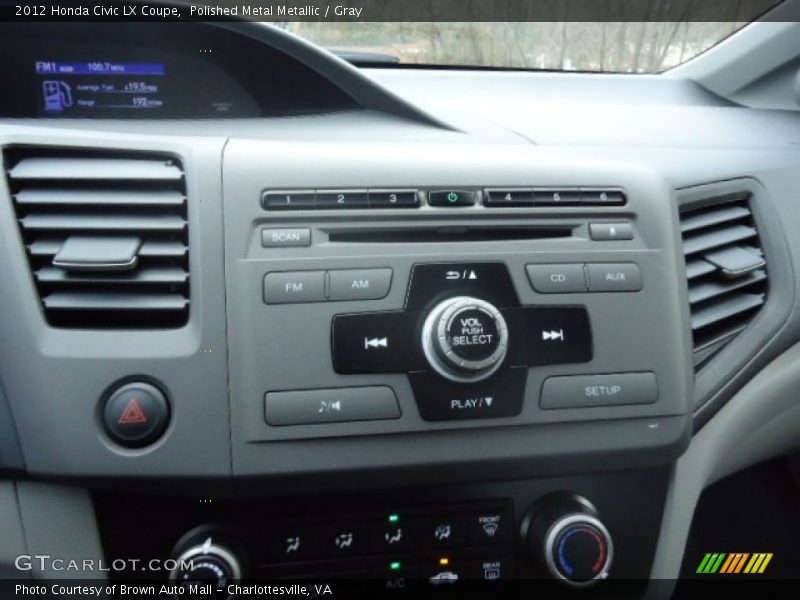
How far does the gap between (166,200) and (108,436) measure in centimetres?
32

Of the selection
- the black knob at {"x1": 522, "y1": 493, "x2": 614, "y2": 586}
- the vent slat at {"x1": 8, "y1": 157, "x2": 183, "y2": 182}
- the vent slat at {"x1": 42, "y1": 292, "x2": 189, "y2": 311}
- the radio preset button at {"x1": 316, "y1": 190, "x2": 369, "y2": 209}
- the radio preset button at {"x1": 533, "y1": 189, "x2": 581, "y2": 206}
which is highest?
the vent slat at {"x1": 8, "y1": 157, "x2": 183, "y2": 182}

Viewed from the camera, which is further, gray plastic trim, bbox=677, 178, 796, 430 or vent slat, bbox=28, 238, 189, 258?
gray plastic trim, bbox=677, 178, 796, 430

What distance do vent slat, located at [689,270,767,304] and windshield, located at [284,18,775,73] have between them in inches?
28.0

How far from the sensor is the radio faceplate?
1086 millimetres

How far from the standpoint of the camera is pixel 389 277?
1.12 metres

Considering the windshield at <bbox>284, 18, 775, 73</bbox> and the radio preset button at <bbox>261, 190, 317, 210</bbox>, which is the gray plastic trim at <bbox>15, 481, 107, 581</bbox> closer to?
the radio preset button at <bbox>261, 190, 317, 210</bbox>

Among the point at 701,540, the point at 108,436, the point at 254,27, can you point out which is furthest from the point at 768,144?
the point at 108,436

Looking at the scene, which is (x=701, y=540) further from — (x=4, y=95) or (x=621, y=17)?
(x=4, y=95)

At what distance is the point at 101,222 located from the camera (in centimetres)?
Result: 111

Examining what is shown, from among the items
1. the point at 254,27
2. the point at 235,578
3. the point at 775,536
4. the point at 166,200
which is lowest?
the point at 775,536

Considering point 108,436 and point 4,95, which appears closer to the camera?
point 108,436

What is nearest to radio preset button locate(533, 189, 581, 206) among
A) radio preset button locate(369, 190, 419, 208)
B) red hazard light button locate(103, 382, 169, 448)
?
radio preset button locate(369, 190, 419, 208)

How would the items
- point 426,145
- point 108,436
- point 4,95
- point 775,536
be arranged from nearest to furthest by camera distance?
point 108,436 < point 426,145 < point 4,95 < point 775,536

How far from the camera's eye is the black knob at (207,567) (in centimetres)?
108
